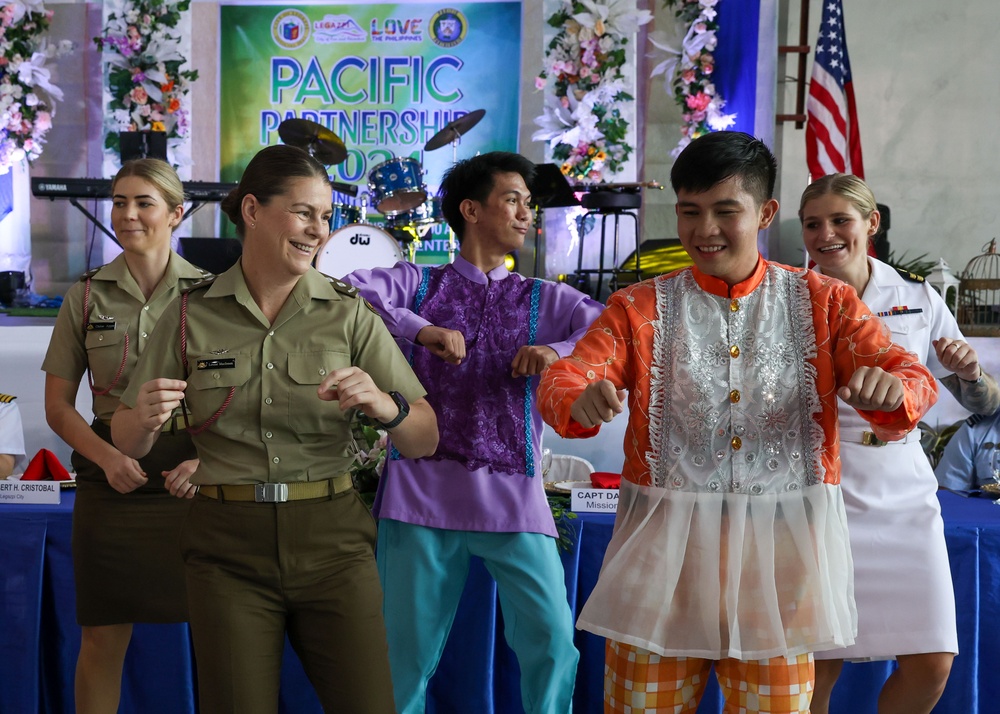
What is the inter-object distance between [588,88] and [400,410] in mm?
5951

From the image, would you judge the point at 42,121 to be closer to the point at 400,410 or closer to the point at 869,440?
the point at 400,410

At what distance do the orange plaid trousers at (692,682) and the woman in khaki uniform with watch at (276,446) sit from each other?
501 mm

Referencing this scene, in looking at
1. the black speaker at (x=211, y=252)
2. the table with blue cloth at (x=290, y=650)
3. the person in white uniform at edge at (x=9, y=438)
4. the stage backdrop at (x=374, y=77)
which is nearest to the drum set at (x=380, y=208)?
the black speaker at (x=211, y=252)

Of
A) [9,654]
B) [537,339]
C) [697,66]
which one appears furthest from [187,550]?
[697,66]

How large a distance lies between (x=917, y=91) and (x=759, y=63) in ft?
4.77

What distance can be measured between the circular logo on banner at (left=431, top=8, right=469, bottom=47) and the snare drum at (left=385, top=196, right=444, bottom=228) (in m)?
Result: 2.13

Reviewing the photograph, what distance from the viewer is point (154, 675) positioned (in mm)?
2936

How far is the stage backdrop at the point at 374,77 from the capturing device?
824 centimetres

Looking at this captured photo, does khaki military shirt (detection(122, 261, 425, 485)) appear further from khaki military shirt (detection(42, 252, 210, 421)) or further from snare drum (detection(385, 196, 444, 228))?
snare drum (detection(385, 196, 444, 228))

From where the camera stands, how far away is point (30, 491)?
119 inches

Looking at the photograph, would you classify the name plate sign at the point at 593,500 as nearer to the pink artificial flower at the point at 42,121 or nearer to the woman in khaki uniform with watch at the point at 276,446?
the woman in khaki uniform with watch at the point at 276,446

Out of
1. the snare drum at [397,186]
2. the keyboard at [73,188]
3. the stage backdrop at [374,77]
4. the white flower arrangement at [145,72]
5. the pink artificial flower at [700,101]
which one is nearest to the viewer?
the keyboard at [73,188]

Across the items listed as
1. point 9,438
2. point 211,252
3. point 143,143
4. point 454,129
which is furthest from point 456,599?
point 143,143

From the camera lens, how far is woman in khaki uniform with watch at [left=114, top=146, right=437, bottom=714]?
1.85m
